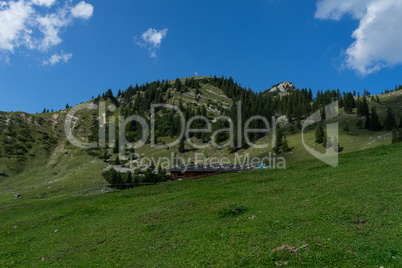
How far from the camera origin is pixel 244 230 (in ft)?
42.0

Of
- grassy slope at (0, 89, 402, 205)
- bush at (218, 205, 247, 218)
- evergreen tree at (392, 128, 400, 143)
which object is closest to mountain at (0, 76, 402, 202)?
grassy slope at (0, 89, 402, 205)

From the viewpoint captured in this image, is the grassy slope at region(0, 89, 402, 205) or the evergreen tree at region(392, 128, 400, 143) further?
the grassy slope at region(0, 89, 402, 205)

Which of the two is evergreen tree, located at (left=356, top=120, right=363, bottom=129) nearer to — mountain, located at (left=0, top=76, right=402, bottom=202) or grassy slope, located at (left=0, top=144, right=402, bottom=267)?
mountain, located at (left=0, top=76, right=402, bottom=202)

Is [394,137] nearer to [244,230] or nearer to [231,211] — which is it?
[231,211]

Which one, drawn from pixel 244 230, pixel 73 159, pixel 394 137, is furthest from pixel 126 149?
pixel 244 230

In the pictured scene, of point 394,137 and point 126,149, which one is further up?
point 394,137

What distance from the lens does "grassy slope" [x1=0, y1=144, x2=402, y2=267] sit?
31.7ft

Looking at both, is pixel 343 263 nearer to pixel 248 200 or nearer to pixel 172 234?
pixel 172 234

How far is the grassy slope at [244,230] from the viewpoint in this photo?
966 centimetres

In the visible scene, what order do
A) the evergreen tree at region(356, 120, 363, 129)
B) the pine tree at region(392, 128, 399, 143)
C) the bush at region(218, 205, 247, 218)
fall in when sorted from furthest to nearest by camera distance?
the evergreen tree at region(356, 120, 363, 129)
the pine tree at region(392, 128, 399, 143)
the bush at region(218, 205, 247, 218)

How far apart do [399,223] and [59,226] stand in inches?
915

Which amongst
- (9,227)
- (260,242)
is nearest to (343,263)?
(260,242)

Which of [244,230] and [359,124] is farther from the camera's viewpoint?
[359,124]

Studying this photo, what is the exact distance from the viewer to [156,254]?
39.2 ft
